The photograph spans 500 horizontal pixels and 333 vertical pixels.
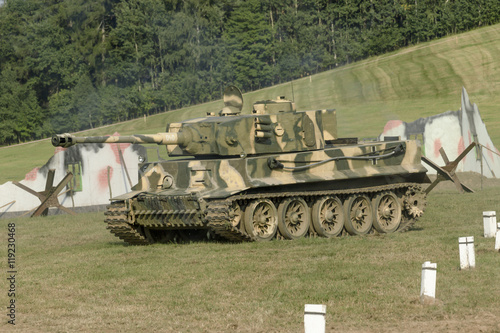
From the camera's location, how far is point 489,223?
17875 mm

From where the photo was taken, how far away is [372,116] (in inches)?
2446

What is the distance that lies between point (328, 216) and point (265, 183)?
2.16 m

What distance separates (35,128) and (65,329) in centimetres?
6123

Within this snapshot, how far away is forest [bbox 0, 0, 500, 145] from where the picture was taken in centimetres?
6819

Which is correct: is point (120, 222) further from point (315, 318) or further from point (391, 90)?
point (391, 90)

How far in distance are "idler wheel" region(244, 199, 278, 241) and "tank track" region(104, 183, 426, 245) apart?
150mm

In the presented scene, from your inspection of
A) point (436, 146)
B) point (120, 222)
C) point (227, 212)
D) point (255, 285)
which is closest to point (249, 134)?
point (227, 212)

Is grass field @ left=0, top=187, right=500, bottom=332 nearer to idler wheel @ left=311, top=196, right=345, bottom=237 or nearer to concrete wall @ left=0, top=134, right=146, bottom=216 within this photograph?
idler wheel @ left=311, top=196, right=345, bottom=237

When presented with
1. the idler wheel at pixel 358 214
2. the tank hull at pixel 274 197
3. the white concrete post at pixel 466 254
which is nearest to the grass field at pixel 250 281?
the white concrete post at pixel 466 254

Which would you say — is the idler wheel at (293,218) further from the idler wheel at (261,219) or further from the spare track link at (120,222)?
the spare track link at (120,222)

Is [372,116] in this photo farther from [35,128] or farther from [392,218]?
[392,218]

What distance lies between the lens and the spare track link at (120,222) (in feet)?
63.5

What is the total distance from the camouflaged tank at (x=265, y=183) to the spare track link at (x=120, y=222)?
0.07 ft

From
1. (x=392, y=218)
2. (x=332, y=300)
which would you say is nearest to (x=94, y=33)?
(x=392, y=218)
